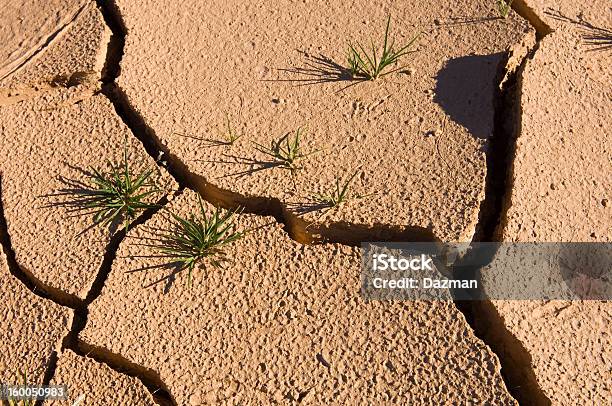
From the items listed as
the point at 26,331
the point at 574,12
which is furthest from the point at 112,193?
the point at 574,12

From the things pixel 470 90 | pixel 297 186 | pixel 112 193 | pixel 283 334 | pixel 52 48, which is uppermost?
pixel 52 48

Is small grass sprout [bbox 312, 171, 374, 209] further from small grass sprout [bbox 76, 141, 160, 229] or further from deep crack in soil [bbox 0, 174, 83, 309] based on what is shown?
deep crack in soil [bbox 0, 174, 83, 309]

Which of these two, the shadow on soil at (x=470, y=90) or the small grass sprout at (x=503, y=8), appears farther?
the small grass sprout at (x=503, y=8)

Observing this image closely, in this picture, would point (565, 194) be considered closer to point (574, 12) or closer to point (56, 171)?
point (574, 12)

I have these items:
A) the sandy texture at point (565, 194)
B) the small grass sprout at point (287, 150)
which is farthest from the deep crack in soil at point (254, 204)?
the sandy texture at point (565, 194)

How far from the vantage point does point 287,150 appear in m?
2.46

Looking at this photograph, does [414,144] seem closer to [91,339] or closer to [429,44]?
[429,44]

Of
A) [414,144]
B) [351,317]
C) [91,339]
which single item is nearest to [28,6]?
[91,339]

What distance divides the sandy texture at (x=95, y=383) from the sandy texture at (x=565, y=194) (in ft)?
3.66

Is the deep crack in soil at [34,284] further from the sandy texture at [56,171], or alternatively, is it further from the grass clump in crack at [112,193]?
the grass clump in crack at [112,193]

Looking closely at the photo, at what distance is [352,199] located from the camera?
2307mm

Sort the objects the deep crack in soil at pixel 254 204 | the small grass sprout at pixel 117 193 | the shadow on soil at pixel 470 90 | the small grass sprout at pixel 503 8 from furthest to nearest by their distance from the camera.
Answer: the small grass sprout at pixel 503 8 → the shadow on soil at pixel 470 90 → the small grass sprout at pixel 117 193 → the deep crack in soil at pixel 254 204

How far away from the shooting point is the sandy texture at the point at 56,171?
231cm

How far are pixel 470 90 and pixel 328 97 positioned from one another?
52cm
